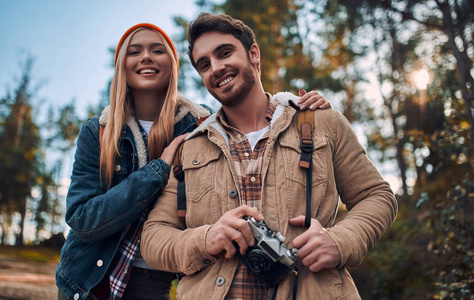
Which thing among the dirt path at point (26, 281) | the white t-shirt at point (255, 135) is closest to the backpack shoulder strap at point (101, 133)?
the white t-shirt at point (255, 135)

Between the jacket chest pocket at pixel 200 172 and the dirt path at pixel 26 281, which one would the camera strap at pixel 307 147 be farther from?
the dirt path at pixel 26 281

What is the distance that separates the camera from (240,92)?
2.69 m

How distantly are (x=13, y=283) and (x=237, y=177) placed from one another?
346 inches

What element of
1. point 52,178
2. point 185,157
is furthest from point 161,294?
point 52,178

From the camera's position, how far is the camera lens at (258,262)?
1.92m

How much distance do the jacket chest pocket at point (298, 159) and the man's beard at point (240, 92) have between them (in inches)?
20.3

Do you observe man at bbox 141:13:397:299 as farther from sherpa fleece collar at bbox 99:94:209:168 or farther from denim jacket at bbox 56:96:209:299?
sherpa fleece collar at bbox 99:94:209:168

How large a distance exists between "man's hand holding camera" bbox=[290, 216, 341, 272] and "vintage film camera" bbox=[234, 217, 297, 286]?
53 millimetres

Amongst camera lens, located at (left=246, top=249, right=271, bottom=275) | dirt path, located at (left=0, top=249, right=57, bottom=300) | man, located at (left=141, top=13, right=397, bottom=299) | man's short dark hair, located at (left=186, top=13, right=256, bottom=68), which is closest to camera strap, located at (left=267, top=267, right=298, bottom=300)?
man, located at (left=141, top=13, right=397, bottom=299)

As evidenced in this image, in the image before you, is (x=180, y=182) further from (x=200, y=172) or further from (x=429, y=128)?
(x=429, y=128)

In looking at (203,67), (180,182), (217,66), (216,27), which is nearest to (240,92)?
(217,66)

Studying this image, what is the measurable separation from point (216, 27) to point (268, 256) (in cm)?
175

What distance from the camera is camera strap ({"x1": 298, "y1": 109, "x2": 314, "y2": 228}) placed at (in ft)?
7.12

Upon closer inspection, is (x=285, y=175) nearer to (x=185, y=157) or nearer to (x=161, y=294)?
(x=185, y=157)
